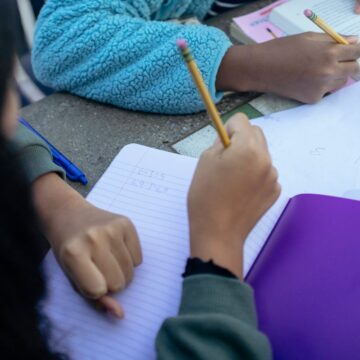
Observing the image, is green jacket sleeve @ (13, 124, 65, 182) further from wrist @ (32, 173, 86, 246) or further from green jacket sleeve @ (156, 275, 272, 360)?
green jacket sleeve @ (156, 275, 272, 360)

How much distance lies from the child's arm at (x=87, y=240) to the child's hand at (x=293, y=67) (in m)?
0.28

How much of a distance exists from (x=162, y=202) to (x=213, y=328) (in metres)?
0.18

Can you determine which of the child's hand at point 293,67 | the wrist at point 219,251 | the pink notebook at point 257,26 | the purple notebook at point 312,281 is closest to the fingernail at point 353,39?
the child's hand at point 293,67

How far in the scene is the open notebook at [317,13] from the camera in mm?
745

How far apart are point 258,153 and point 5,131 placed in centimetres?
22

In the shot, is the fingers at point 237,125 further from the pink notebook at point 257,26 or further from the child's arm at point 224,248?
the pink notebook at point 257,26

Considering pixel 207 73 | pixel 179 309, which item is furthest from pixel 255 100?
pixel 179 309

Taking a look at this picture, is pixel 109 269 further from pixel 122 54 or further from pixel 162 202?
pixel 122 54

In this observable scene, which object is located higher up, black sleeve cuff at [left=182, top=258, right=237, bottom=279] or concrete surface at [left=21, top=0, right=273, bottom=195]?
black sleeve cuff at [left=182, top=258, right=237, bottom=279]

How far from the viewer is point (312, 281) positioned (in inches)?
18.1

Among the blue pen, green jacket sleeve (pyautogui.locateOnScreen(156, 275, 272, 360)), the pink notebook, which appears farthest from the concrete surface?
green jacket sleeve (pyautogui.locateOnScreen(156, 275, 272, 360))

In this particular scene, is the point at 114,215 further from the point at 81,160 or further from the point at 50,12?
the point at 50,12

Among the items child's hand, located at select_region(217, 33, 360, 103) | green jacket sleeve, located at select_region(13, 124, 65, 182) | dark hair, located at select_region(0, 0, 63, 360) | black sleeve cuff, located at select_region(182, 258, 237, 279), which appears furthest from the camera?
child's hand, located at select_region(217, 33, 360, 103)

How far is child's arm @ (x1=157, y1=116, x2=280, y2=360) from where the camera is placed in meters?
0.39
